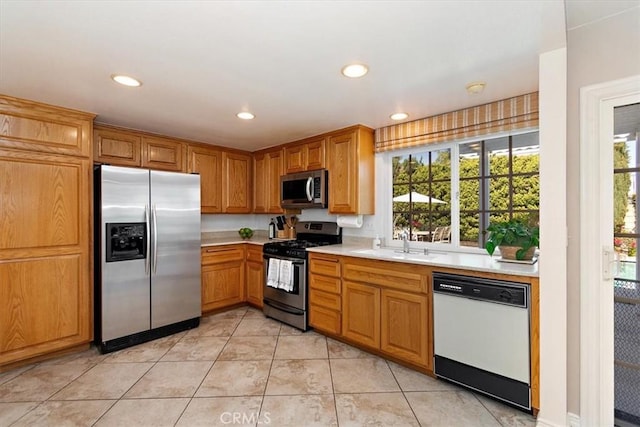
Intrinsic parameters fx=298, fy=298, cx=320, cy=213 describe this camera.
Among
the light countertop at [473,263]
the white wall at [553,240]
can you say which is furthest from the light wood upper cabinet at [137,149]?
the white wall at [553,240]

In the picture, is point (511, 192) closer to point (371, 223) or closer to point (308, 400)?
point (371, 223)

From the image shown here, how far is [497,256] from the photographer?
8.24 ft

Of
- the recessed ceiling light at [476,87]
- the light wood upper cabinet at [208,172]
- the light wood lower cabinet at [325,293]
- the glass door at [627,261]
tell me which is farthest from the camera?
the light wood upper cabinet at [208,172]

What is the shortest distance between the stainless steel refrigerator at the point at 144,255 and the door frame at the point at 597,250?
10.9 ft

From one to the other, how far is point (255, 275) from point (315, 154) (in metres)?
1.75

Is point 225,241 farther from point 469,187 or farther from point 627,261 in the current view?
point 627,261

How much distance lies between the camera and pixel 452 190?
9.53 ft

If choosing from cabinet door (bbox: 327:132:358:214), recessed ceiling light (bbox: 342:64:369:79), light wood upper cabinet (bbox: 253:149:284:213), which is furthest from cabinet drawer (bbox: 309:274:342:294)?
recessed ceiling light (bbox: 342:64:369:79)

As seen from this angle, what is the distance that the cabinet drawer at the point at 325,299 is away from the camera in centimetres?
295

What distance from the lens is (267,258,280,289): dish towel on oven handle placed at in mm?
3412

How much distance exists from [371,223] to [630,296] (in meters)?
2.16

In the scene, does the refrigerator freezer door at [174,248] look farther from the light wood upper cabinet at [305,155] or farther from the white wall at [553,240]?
the white wall at [553,240]

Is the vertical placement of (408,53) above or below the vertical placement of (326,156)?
above

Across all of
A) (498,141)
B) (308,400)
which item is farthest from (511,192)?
(308,400)
